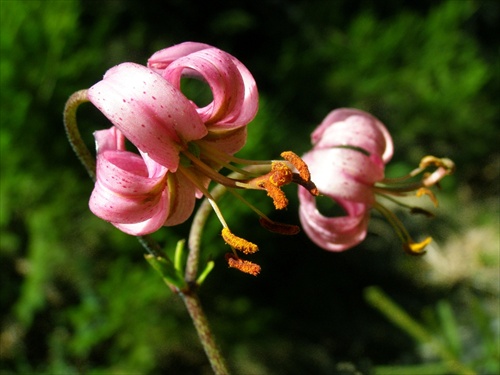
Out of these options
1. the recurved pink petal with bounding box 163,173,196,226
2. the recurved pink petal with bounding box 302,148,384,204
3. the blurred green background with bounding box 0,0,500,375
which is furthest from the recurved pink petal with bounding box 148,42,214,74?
the blurred green background with bounding box 0,0,500,375

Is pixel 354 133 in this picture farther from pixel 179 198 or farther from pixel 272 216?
pixel 272 216

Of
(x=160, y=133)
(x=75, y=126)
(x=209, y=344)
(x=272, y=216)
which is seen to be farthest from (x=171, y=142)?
(x=272, y=216)

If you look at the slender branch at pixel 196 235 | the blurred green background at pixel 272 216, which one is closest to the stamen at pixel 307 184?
the slender branch at pixel 196 235

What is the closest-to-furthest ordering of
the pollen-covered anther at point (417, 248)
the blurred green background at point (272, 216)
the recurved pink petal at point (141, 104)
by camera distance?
the recurved pink petal at point (141, 104)
the pollen-covered anther at point (417, 248)
the blurred green background at point (272, 216)

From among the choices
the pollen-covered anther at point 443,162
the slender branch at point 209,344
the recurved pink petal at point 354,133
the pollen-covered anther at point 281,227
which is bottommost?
the pollen-covered anther at point 443,162

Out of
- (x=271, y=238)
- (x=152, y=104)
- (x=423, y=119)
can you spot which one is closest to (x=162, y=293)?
(x=271, y=238)

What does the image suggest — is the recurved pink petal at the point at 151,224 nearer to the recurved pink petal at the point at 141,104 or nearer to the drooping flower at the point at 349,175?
the recurved pink petal at the point at 141,104

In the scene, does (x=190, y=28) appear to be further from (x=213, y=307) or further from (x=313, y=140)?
(x=313, y=140)

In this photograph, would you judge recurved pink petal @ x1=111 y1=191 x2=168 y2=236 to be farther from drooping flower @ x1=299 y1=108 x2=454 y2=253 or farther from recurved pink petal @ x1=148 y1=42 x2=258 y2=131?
drooping flower @ x1=299 y1=108 x2=454 y2=253
